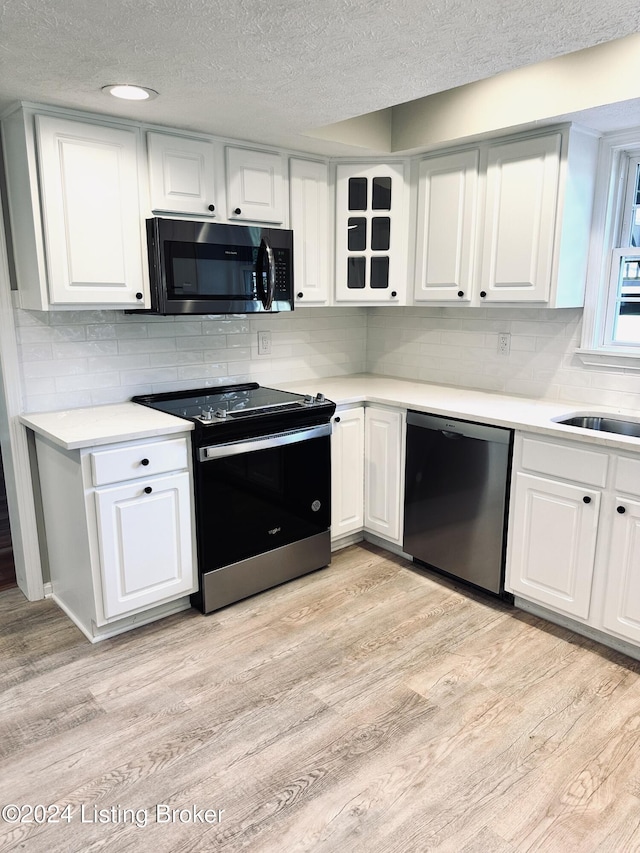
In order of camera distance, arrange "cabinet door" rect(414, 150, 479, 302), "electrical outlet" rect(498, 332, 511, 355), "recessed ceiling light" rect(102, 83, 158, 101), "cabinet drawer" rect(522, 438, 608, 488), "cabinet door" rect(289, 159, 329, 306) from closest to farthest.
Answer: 1. "recessed ceiling light" rect(102, 83, 158, 101)
2. "cabinet drawer" rect(522, 438, 608, 488)
3. "cabinet door" rect(414, 150, 479, 302)
4. "cabinet door" rect(289, 159, 329, 306)
5. "electrical outlet" rect(498, 332, 511, 355)

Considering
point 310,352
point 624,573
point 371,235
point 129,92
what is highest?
point 129,92

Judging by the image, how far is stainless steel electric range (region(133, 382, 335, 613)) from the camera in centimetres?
262

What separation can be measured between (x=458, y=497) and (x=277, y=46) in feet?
6.49

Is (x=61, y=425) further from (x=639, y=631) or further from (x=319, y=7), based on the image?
(x=639, y=631)

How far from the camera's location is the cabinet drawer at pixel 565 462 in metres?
2.33

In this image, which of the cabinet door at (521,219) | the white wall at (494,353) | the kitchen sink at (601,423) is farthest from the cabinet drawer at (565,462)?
the cabinet door at (521,219)

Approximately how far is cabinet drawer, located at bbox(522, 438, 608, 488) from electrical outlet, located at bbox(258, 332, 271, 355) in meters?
1.58

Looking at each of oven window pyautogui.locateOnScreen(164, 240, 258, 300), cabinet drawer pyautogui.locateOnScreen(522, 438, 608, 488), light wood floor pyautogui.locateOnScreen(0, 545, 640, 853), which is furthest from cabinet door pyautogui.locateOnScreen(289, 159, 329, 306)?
light wood floor pyautogui.locateOnScreen(0, 545, 640, 853)

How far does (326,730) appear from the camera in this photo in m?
2.03

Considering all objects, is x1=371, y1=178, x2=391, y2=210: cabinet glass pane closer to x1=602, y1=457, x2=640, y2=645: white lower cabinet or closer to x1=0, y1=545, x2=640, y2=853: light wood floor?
x1=602, y1=457, x2=640, y2=645: white lower cabinet

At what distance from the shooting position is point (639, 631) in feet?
7.49

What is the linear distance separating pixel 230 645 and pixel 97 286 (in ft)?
5.29

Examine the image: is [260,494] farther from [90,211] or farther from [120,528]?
[90,211]

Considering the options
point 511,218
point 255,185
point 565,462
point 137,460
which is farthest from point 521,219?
point 137,460
